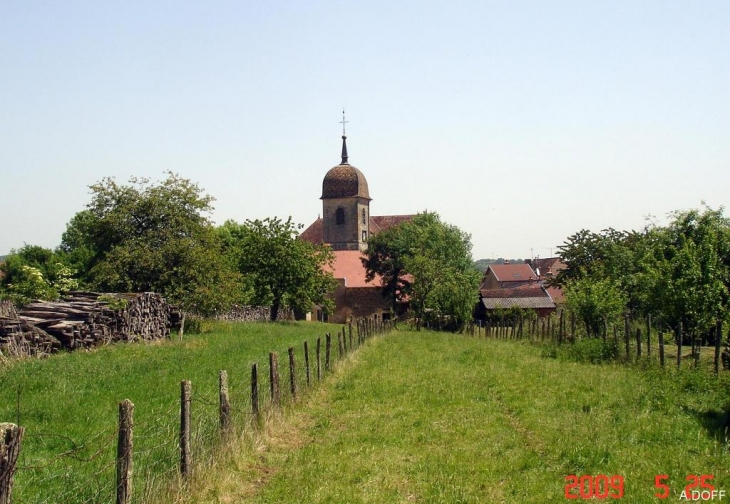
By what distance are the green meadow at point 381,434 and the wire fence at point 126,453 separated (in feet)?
0.14

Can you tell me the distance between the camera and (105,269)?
32.0m

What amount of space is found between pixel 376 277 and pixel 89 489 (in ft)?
212

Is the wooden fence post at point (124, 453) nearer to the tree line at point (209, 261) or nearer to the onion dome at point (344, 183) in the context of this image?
the tree line at point (209, 261)

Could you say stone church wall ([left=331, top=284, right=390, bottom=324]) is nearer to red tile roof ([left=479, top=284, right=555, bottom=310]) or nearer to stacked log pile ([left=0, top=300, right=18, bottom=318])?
red tile roof ([left=479, top=284, right=555, bottom=310])

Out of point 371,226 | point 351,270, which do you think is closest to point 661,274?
point 351,270

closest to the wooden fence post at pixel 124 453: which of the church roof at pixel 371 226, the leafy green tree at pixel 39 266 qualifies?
the leafy green tree at pixel 39 266

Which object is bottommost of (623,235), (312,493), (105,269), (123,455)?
(312,493)

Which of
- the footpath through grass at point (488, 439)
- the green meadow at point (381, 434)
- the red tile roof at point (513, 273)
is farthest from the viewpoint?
the red tile roof at point (513, 273)

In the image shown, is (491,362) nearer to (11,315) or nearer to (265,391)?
(265,391)

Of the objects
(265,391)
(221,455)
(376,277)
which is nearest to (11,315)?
(265,391)

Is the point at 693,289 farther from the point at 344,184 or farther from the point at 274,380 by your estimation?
the point at 344,184

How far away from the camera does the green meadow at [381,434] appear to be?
783cm

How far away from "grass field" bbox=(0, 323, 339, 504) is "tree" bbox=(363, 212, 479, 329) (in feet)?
109

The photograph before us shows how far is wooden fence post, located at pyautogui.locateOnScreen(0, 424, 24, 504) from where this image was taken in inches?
180
